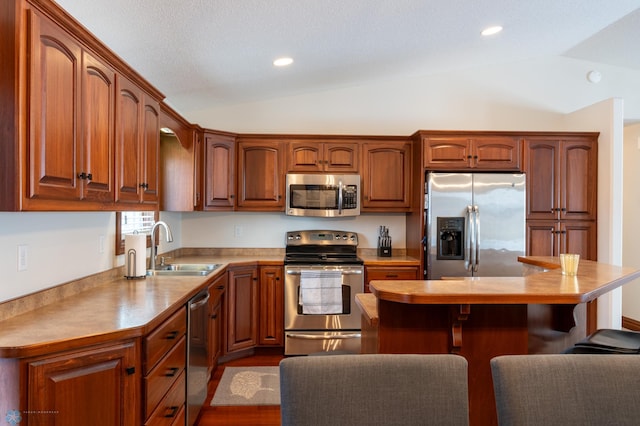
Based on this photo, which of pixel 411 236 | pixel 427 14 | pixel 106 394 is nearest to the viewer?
pixel 106 394

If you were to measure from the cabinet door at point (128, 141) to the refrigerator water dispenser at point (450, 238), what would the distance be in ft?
8.67

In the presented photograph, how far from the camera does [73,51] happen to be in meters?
1.58

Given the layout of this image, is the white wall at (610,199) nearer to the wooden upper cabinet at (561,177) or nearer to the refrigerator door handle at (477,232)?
the wooden upper cabinet at (561,177)

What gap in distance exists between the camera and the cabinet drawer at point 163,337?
166 centimetres

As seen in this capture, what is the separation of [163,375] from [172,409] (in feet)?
0.89

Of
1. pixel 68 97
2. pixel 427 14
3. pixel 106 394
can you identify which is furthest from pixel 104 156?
pixel 427 14

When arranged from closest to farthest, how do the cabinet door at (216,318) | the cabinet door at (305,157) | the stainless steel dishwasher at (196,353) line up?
the stainless steel dishwasher at (196,353) → the cabinet door at (216,318) → the cabinet door at (305,157)

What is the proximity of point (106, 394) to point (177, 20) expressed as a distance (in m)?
1.87

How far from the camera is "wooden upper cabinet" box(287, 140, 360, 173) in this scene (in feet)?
13.2

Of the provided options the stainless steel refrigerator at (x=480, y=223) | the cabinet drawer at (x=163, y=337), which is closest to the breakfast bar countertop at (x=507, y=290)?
the cabinet drawer at (x=163, y=337)

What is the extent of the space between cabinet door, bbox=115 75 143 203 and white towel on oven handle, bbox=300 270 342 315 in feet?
6.01

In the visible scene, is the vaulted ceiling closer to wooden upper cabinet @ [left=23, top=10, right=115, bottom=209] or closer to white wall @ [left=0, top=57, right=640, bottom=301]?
white wall @ [left=0, top=57, right=640, bottom=301]

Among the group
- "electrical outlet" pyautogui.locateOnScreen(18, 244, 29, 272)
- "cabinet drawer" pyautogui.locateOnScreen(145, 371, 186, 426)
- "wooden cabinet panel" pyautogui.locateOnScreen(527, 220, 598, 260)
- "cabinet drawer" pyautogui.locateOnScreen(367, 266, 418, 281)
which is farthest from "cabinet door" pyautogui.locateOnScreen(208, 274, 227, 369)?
"wooden cabinet panel" pyautogui.locateOnScreen(527, 220, 598, 260)

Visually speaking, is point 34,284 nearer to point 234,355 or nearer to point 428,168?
point 234,355
